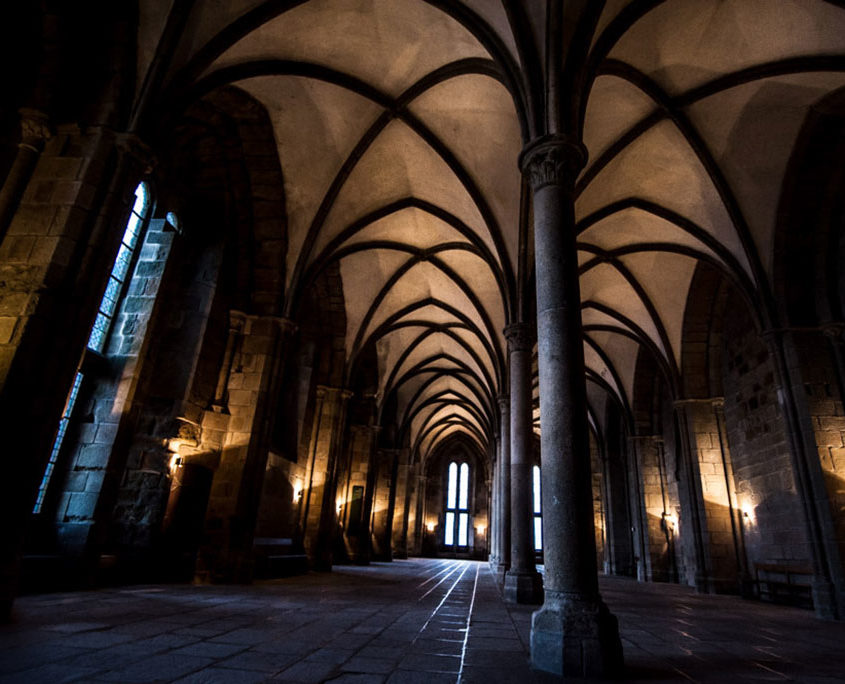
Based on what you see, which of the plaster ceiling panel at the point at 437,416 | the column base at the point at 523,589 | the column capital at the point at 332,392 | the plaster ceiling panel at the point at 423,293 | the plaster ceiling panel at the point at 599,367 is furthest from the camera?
the plaster ceiling panel at the point at 437,416

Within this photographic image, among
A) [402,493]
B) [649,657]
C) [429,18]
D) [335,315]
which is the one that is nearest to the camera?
[649,657]

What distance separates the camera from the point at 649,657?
4207mm

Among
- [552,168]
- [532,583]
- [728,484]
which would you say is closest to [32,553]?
[532,583]

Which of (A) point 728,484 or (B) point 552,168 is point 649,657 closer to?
→ (B) point 552,168

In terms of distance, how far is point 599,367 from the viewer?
19.6 m

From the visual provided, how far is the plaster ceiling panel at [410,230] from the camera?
13.1 metres

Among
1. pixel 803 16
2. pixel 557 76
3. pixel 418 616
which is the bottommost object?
pixel 418 616

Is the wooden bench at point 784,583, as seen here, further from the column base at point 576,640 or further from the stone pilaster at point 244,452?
the stone pilaster at point 244,452

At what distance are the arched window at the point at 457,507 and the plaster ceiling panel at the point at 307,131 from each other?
31224mm

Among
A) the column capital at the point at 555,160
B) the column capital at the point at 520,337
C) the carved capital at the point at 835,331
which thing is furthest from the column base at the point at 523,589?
the carved capital at the point at 835,331

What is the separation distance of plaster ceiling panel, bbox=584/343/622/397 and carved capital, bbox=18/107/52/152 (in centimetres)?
1708

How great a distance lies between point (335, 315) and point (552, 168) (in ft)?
37.1

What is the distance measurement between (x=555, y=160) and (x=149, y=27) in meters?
5.83

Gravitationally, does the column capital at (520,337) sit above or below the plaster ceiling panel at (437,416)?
below
